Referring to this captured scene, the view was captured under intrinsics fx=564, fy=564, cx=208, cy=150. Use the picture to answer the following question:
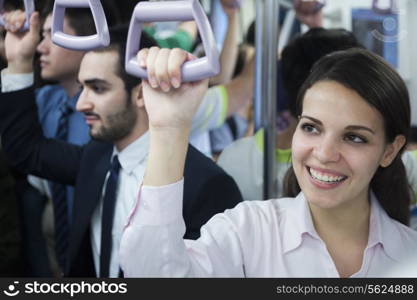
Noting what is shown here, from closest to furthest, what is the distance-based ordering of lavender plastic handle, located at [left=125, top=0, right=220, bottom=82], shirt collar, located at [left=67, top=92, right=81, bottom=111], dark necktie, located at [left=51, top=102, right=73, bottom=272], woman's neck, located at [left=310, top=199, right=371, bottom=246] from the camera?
lavender plastic handle, located at [left=125, top=0, right=220, bottom=82] → woman's neck, located at [left=310, top=199, right=371, bottom=246] → shirt collar, located at [left=67, top=92, right=81, bottom=111] → dark necktie, located at [left=51, top=102, right=73, bottom=272]

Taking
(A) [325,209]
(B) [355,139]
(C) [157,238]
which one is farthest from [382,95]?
(C) [157,238]

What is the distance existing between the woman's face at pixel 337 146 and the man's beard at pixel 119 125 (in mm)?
402

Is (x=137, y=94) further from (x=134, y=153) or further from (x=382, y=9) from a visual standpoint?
(x=382, y=9)

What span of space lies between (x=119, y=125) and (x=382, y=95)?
0.58 meters

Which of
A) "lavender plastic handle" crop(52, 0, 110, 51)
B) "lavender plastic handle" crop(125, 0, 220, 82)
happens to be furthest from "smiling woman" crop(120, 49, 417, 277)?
"lavender plastic handle" crop(52, 0, 110, 51)

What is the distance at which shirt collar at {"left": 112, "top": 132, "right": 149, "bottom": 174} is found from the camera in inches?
51.3

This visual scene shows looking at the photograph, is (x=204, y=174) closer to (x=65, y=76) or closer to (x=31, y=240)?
(x=65, y=76)

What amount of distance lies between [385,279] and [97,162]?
2.36 feet

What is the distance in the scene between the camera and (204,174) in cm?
128

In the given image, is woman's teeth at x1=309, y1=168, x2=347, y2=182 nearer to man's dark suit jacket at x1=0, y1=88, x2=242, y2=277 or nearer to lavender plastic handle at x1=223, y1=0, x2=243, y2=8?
man's dark suit jacket at x1=0, y1=88, x2=242, y2=277

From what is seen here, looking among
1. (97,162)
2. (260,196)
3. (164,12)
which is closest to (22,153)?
(97,162)

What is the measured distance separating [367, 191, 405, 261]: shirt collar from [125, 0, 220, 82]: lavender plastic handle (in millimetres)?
503

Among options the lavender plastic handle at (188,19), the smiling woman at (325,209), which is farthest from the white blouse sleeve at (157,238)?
the lavender plastic handle at (188,19)

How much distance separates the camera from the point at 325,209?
1.13m
